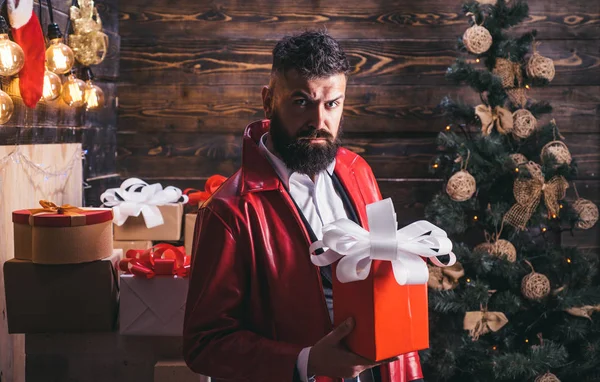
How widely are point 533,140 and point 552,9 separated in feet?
2.55

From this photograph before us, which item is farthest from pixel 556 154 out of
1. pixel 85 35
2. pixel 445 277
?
pixel 85 35

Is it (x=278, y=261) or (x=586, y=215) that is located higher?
(x=278, y=261)

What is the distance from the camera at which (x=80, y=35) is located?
2744 mm

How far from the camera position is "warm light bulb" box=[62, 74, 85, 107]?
2.61m

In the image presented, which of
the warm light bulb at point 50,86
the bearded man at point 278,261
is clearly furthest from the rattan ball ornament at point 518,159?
the warm light bulb at point 50,86

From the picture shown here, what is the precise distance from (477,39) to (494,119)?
39 centimetres

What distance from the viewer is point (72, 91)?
260 cm

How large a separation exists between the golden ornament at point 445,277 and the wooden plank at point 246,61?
1044mm

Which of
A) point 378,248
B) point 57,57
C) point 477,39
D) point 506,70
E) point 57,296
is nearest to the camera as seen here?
point 378,248

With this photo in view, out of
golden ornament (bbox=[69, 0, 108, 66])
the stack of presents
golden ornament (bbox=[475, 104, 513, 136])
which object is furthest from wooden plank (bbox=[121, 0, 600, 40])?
the stack of presents

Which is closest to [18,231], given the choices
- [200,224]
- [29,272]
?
[29,272]

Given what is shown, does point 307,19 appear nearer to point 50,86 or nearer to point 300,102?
point 50,86

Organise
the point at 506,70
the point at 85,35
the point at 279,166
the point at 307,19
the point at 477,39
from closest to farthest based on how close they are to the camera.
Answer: the point at 279,166 → the point at 85,35 → the point at 477,39 → the point at 506,70 → the point at 307,19

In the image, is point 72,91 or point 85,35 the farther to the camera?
point 85,35
